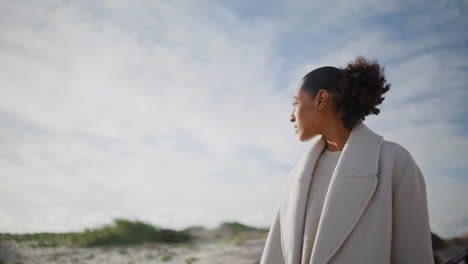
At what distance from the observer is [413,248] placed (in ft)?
4.96

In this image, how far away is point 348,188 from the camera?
64.0 inches

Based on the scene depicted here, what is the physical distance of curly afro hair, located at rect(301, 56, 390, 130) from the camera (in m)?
1.73

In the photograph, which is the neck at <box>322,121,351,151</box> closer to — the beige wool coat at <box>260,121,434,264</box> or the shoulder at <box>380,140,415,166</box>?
the beige wool coat at <box>260,121,434,264</box>

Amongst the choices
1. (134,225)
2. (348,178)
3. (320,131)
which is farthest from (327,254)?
(134,225)

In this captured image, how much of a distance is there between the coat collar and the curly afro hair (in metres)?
0.09

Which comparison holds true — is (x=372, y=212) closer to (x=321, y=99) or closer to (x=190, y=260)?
(x=321, y=99)

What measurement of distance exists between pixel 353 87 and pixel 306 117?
0.28 m

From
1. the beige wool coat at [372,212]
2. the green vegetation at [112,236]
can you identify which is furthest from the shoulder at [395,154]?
the green vegetation at [112,236]

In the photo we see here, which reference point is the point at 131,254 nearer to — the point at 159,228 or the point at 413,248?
the point at 159,228

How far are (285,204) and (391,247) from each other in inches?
24.5

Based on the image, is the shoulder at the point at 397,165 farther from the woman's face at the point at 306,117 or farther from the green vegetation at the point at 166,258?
the green vegetation at the point at 166,258

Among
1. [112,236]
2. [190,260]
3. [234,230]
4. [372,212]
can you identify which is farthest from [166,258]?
[372,212]

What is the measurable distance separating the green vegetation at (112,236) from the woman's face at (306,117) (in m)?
8.77

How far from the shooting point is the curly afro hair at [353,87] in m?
1.73
